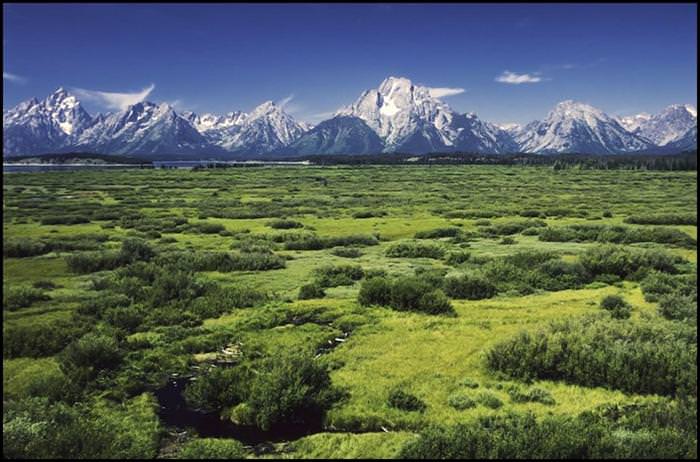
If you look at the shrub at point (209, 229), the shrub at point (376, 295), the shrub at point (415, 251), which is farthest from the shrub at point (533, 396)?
the shrub at point (209, 229)

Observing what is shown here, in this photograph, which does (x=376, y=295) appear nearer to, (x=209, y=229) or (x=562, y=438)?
(x=562, y=438)

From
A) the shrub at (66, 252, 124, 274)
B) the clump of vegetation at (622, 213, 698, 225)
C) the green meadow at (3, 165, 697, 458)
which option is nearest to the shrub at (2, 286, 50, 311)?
the green meadow at (3, 165, 697, 458)

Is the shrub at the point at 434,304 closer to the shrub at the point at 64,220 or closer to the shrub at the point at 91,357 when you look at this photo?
the shrub at the point at 91,357

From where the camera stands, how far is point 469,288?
83.7ft

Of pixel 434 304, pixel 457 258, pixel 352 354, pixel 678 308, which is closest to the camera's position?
pixel 352 354

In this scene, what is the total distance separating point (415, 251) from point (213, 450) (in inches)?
1084

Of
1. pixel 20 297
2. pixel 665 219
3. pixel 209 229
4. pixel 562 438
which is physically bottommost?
pixel 562 438

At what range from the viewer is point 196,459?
11227 mm

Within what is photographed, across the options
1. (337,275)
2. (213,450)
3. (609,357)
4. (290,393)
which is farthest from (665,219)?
(213,450)

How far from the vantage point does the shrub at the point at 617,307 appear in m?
20.8

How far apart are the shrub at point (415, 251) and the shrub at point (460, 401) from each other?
74.7 ft

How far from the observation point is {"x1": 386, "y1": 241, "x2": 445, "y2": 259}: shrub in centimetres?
3712

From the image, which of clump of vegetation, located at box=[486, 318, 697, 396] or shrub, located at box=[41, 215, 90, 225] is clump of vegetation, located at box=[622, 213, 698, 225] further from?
shrub, located at box=[41, 215, 90, 225]

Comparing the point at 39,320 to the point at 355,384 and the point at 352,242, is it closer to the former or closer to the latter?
the point at 355,384
